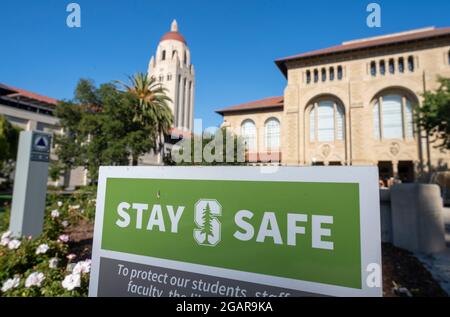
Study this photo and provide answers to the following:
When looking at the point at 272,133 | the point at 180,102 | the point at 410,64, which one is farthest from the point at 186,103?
the point at 410,64

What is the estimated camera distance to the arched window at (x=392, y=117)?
3008 cm

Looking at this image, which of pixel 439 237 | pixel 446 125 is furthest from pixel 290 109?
pixel 439 237

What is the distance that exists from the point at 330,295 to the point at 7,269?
4.91 m

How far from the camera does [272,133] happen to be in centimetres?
3819

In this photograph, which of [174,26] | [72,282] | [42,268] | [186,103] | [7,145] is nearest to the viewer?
[72,282]

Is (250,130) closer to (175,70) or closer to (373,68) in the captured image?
(373,68)

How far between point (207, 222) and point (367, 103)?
1381 inches

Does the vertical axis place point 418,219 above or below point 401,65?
below

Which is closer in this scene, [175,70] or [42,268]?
[42,268]

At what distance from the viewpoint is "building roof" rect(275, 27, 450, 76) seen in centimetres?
2839

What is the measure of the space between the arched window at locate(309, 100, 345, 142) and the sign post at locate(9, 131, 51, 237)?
31.6 m

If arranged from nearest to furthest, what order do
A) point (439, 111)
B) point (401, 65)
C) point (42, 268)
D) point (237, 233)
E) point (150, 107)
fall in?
point (237, 233), point (42, 268), point (439, 111), point (150, 107), point (401, 65)

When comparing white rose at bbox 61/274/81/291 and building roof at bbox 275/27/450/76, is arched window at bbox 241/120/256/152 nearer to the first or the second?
building roof at bbox 275/27/450/76
